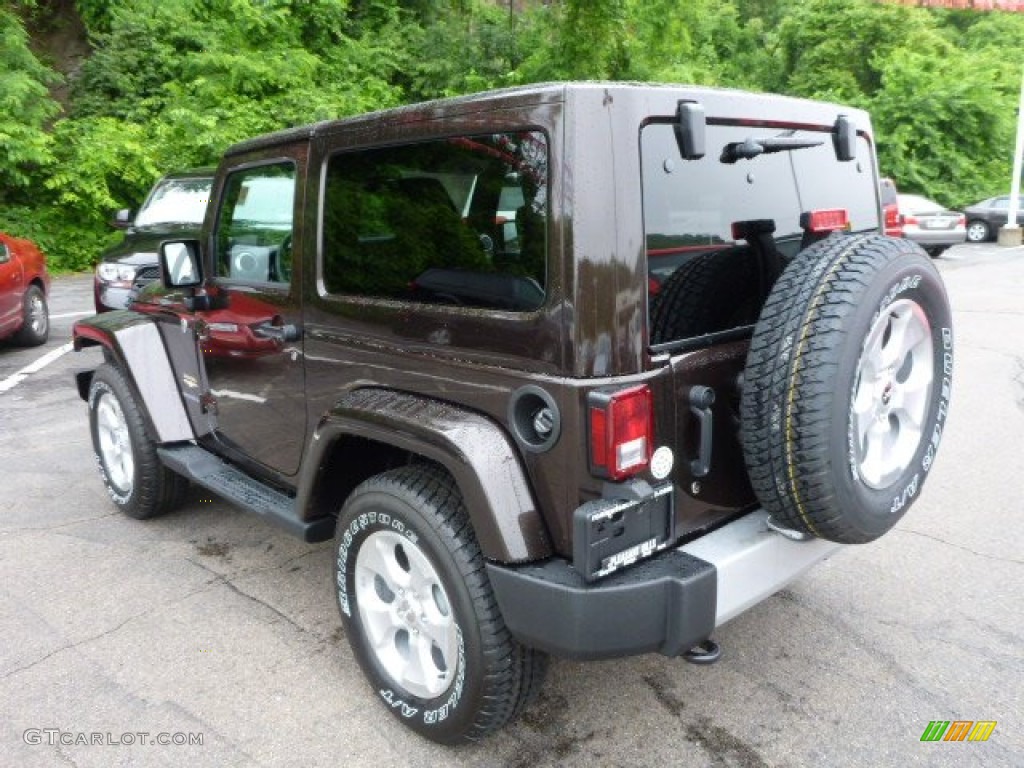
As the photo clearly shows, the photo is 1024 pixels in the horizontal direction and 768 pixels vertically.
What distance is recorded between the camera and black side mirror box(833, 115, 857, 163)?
9.29 ft

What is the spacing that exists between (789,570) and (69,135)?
16.3 meters

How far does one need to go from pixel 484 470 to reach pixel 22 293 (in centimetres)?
→ 794

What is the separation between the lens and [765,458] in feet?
7.20

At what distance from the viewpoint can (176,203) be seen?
9023 mm

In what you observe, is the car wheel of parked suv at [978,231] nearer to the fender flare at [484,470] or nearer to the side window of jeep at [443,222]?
the side window of jeep at [443,222]

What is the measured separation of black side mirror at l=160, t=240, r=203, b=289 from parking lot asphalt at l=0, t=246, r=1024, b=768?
4.10 ft

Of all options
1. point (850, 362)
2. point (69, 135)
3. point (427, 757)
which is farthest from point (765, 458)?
point (69, 135)

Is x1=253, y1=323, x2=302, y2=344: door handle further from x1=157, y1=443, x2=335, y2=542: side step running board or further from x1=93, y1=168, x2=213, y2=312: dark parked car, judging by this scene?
x1=93, y1=168, x2=213, y2=312: dark parked car

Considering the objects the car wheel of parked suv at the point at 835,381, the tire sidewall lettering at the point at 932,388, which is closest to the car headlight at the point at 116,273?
the car wheel of parked suv at the point at 835,381

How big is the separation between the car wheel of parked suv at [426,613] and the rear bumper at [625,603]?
0.12 m

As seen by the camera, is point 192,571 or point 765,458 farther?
point 192,571

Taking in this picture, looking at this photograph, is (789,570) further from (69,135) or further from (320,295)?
(69,135)

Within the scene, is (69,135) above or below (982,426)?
above

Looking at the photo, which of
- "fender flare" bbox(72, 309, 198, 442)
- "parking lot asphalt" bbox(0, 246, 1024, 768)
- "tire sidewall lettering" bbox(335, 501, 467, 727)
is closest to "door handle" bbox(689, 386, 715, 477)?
"tire sidewall lettering" bbox(335, 501, 467, 727)
